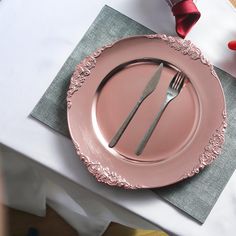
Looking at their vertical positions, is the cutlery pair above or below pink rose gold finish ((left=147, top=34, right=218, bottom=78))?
below

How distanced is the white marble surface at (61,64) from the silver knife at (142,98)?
69 millimetres

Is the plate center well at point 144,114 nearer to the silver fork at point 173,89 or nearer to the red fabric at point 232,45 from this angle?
the silver fork at point 173,89

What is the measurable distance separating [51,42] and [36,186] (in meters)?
0.35

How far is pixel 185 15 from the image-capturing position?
78 cm

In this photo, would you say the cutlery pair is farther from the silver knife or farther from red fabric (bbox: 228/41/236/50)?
red fabric (bbox: 228/41/236/50)

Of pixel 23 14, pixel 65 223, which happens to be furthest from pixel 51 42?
pixel 65 223

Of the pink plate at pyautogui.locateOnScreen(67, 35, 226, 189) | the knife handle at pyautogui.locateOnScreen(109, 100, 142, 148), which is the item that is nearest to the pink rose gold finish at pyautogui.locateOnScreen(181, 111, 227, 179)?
the pink plate at pyautogui.locateOnScreen(67, 35, 226, 189)

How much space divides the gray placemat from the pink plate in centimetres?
3

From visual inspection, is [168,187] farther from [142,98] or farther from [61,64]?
[61,64]

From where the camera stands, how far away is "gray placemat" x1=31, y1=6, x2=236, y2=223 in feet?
2.30

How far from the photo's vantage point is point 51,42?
2.67 ft

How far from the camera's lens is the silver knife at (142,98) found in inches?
28.3

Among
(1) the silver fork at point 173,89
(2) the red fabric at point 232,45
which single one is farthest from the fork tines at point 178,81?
(2) the red fabric at point 232,45

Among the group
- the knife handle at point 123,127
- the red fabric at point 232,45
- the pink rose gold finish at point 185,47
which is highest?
the red fabric at point 232,45
